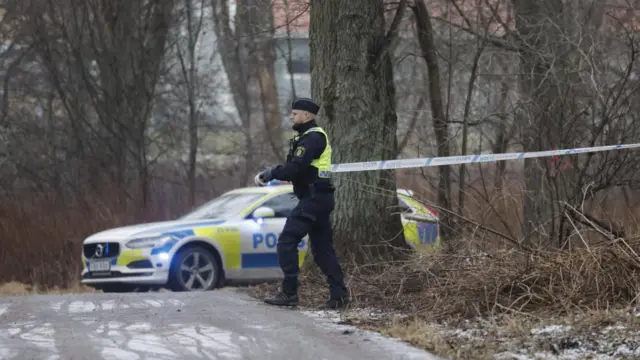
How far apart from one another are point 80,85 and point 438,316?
1550 cm

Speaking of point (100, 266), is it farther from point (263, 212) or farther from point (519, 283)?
point (519, 283)

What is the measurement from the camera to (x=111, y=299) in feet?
35.8

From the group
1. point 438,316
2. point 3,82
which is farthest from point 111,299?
point 3,82

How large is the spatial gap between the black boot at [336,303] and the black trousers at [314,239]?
0.03 m

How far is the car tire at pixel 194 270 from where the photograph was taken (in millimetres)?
14555

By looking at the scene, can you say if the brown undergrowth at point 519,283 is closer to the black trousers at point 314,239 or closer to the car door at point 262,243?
the black trousers at point 314,239

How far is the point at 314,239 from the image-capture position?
9867mm

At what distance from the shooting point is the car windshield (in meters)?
15.6

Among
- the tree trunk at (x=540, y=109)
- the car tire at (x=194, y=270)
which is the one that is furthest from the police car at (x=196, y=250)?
the tree trunk at (x=540, y=109)

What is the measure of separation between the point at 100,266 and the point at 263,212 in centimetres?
206

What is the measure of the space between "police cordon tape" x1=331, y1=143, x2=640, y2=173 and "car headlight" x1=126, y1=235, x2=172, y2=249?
380 centimetres

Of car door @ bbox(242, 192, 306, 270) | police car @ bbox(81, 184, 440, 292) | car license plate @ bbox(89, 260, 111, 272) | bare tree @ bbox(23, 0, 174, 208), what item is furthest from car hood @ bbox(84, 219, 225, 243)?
bare tree @ bbox(23, 0, 174, 208)

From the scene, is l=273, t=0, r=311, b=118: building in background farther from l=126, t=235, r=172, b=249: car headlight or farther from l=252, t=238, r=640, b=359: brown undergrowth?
l=252, t=238, r=640, b=359: brown undergrowth

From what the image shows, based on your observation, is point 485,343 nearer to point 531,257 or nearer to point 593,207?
point 531,257
